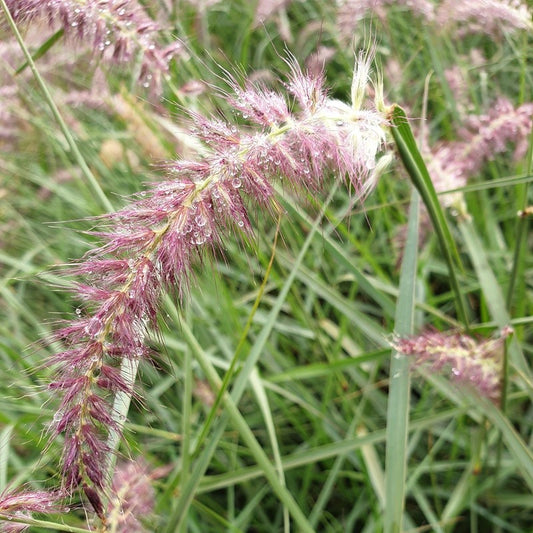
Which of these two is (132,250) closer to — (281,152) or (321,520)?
(281,152)

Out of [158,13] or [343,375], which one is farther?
[343,375]

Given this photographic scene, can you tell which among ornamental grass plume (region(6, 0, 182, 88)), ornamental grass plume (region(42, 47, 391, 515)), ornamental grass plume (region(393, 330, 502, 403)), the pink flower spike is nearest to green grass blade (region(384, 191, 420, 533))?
ornamental grass plume (region(393, 330, 502, 403))

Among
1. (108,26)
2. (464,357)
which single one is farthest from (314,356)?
(108,26)

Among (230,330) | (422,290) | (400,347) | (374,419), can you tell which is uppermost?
(400,347)

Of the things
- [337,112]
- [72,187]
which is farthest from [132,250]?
[72,187]

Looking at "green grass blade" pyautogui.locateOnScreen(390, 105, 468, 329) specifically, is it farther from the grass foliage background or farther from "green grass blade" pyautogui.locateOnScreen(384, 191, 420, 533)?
the grass foliage background

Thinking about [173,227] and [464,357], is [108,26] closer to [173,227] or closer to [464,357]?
[173,227]
